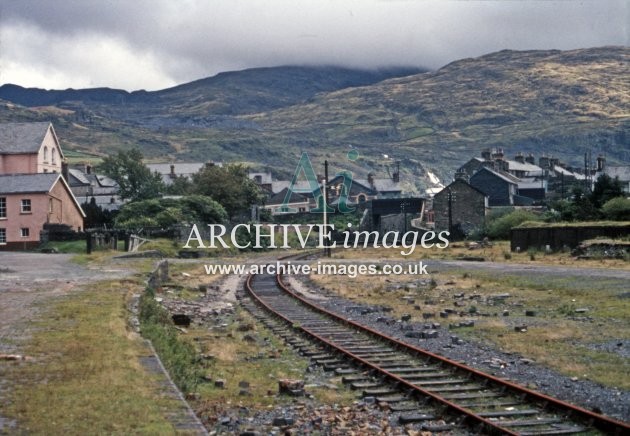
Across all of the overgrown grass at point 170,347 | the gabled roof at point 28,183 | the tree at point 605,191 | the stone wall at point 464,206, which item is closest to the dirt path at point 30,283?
the overgrown grass at point 170,347

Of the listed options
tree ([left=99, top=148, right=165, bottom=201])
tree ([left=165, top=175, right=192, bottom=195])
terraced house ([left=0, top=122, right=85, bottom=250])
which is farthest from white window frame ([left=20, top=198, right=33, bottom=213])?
tree ([left=165, top=175, right=192, bottom=195])

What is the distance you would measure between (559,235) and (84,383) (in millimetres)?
41090

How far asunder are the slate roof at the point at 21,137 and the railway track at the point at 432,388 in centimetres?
5374

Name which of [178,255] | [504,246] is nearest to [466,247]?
[504,246]

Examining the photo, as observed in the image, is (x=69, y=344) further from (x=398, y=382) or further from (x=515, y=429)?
(x=515, y=429)

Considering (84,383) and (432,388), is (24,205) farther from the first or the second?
(432,388)

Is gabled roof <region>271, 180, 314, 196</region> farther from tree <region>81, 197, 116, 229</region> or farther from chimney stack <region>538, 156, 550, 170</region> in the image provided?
tree <region>81, 197, 116, 229</region>

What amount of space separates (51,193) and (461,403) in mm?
48523

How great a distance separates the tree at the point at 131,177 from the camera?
86981mm

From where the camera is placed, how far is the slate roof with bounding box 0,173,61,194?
55562mm

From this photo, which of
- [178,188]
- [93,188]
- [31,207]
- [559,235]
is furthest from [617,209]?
[93,188]

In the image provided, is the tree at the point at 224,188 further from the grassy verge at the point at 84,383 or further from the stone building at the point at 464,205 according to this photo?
the grassy verge at the point at 84,383

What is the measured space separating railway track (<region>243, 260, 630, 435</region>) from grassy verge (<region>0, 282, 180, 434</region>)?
306 cm

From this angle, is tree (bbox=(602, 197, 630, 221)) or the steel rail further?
tree (bbox=(602, 197, 630, 221))
